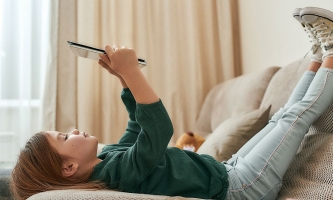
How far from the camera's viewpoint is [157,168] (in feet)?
3.86

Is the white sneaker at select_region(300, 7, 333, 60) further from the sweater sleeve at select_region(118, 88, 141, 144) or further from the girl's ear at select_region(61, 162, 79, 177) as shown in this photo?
the girl's ear at select_region(61, 162, 79, 177)

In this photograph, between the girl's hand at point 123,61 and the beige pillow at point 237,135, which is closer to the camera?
the girl's hand at point 123,61

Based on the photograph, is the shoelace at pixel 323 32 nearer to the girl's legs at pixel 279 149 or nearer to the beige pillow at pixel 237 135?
the girl's legs at pixel 279 149

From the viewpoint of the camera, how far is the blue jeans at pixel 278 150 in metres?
1.19

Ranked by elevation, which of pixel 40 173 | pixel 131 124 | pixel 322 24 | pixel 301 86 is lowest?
pixel 40 173

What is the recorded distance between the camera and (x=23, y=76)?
107 inches

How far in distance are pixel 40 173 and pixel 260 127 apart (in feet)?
3.15

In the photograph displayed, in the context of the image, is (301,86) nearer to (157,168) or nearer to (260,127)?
(260,127)

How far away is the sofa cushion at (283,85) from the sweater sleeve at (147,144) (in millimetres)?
765

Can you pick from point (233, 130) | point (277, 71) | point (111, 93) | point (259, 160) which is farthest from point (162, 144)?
point (111, 93)

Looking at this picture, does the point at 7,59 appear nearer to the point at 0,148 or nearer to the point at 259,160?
the point at 0,148

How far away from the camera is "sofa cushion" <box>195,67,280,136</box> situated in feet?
6.52

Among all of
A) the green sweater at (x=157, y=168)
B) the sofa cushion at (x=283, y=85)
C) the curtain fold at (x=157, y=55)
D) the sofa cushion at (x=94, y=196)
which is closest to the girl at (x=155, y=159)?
the green sweater at (x=157, y=168)

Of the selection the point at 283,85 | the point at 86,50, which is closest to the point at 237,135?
the point at 283,85
